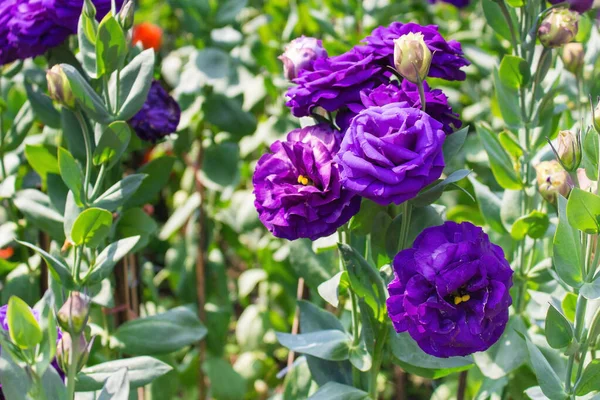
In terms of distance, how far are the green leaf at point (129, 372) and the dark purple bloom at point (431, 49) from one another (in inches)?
17.4

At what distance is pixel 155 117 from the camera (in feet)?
3.67

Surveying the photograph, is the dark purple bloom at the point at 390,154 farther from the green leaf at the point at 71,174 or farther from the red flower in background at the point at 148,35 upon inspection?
the red flower in background at the point at 148,35

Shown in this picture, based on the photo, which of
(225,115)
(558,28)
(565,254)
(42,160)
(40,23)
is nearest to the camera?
(565,254)

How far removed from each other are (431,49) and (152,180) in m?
0.54

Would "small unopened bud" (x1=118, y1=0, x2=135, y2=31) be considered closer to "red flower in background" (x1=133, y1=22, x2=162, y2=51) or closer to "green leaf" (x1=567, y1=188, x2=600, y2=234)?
"green leaf" (x1=567, y1=188, x2=600, y2=234)

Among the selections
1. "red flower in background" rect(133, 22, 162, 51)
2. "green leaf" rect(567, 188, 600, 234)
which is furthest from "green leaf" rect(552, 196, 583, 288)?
"red flower in background" rect(133, 22, 162, 51)

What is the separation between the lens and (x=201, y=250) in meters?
1.57

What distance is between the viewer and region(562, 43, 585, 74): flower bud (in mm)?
1117

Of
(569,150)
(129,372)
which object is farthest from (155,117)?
(569,150)

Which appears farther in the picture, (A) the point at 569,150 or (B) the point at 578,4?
(B) the point at 578,4

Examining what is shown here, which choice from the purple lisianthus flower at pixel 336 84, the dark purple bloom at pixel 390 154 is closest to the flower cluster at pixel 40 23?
the purple lisianthus flower at pixel 336 84

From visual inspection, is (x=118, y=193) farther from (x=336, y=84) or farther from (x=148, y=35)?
(x=148, y=35)

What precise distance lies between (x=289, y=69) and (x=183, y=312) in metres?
0.44

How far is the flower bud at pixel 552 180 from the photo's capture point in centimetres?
93
